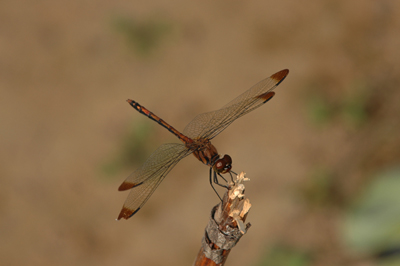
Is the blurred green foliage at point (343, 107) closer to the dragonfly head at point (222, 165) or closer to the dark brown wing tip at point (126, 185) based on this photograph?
the dragonfly head at point (222, 165)

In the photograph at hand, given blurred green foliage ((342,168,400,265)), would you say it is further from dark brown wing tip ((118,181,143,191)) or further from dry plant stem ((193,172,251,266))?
dark brown wing tip ((118,181,143,191))

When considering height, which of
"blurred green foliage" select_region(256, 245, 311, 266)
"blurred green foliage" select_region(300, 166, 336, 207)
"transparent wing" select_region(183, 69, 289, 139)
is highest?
"blurred green foliage" select_region(300, 166, 336, 207)

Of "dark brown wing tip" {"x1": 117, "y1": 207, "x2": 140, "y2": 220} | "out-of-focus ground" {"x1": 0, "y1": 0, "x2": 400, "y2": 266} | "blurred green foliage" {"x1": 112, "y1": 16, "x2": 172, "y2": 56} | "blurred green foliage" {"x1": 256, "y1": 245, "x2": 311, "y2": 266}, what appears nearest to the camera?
"dark brown wing tip" {"x1": 117, "y1": 207, "x2": 140, "y2": 220}

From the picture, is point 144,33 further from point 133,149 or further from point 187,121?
point 133,149

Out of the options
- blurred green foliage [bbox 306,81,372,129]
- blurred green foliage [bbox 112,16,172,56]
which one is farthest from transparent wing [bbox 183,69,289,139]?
blurred green foliage [bbox 112,16,172,56]

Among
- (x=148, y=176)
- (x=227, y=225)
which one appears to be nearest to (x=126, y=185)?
(x=148, y=176)

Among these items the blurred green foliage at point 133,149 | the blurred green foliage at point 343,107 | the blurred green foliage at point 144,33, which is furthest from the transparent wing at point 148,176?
the blurred green foliage at point 144,33
